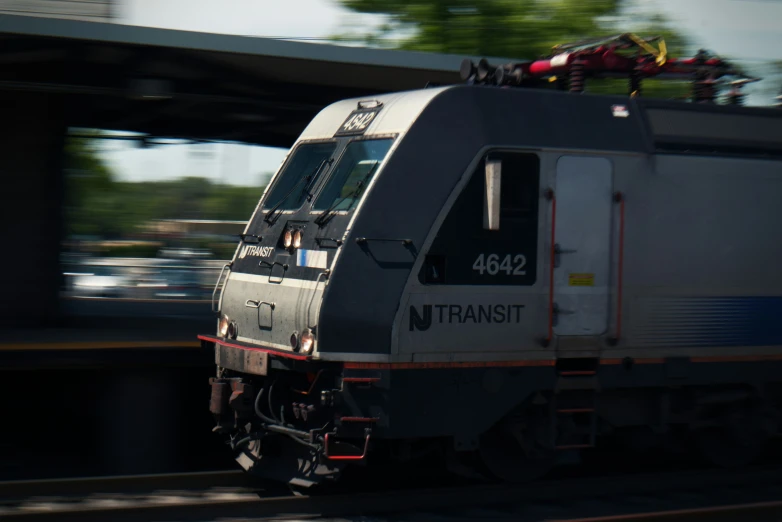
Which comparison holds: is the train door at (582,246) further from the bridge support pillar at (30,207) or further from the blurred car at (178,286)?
the blurred car at (178,286)

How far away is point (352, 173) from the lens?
7.45 meters

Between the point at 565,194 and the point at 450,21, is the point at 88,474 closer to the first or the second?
the point at 565,194

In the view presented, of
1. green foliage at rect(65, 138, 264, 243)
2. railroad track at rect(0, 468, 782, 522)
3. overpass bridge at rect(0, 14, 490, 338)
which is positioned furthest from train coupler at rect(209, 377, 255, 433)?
green foliage at rect(65, 138, 264, 243)

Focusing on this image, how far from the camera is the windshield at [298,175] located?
7887mm

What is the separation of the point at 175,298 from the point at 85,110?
6.88 m

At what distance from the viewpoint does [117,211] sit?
1114 inches

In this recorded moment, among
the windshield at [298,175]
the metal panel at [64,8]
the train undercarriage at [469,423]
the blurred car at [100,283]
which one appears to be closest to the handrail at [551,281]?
the train undercarriage at [469,423]

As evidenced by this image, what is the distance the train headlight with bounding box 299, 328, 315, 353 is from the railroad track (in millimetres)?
1195

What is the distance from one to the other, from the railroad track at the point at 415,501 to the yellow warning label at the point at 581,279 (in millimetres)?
1702

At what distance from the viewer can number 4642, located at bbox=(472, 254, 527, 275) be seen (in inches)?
284

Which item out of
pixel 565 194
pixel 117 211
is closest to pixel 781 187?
pixel 565 194

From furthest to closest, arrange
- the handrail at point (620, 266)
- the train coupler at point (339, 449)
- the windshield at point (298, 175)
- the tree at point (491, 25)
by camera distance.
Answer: the tree at point (491, 25)
the windshield at point (298, 175)
the handrail at point (620, 266)
the train coupler at point (339, 449)

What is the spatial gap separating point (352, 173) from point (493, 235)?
1.17 m

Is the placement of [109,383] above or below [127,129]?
below
